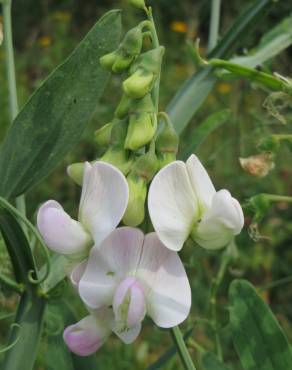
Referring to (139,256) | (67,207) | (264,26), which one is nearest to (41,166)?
(139,256)

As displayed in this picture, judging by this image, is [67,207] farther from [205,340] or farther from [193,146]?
A: [193,146]

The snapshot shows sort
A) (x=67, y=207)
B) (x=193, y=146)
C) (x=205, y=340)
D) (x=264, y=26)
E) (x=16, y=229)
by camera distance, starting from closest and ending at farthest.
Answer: (x=16, y=229) → (x=193, y=146) → (x=205, y=340) → (x=67, y=207) → (x=264, y=26)

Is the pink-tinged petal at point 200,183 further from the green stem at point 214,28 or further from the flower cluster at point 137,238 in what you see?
the green stem at point 214,28

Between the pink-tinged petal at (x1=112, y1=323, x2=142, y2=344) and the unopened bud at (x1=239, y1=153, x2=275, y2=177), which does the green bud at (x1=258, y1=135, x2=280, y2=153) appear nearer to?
the unopened bud at (x1=239, y1=153, x2=275, y2=177)

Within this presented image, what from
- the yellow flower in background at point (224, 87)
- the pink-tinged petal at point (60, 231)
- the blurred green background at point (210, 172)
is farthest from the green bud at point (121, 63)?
the yellow flower in background at point (224, 87)

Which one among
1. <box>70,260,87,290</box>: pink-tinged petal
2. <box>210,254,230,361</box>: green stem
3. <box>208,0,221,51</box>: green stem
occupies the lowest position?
<box>210,254,230,361</box>: green stem

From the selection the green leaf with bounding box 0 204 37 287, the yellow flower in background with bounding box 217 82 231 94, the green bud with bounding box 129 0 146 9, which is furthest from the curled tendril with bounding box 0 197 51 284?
the yellow flower in background with bounding box 217 82 231 94
